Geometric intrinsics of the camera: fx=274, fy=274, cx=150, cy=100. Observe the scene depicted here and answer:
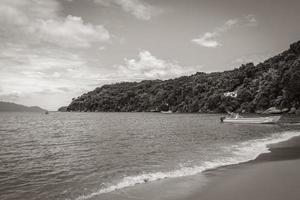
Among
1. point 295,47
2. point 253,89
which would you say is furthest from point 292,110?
point 295,47

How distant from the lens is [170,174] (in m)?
14.7

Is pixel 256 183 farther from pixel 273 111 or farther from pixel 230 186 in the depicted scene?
pixel 273 111

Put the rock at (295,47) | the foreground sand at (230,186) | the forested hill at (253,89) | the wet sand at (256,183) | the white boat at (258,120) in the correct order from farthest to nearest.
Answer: the rock at (295,47) → the forested hill at (253,89) → the white boat at (258,120) → the foreground sand at (230,186) → the wet sand at (256,183)

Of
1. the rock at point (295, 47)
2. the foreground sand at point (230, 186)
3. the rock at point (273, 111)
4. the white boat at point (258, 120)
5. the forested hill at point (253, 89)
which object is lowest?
the foreground sand at point (230, 186)

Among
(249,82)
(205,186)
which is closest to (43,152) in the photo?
(205,186)

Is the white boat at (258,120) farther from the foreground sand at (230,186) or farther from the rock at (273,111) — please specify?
the foreground sand at (230,186)

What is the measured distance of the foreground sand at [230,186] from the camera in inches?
413

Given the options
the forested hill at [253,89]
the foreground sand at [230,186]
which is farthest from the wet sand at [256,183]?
the forested hill at [253,89]

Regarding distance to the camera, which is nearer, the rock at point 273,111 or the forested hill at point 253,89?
the forested hill at point 253,89

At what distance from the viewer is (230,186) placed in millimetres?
11852

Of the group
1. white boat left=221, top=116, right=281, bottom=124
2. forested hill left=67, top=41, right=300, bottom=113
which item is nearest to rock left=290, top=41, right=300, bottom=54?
forested hill left=67, top=41, right=300, bottom=113

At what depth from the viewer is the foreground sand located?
1049 cm

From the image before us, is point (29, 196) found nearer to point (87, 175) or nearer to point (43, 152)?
point (87, 175)

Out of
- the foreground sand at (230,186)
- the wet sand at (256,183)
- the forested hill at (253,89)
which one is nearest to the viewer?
the wet sand at (256,183)
